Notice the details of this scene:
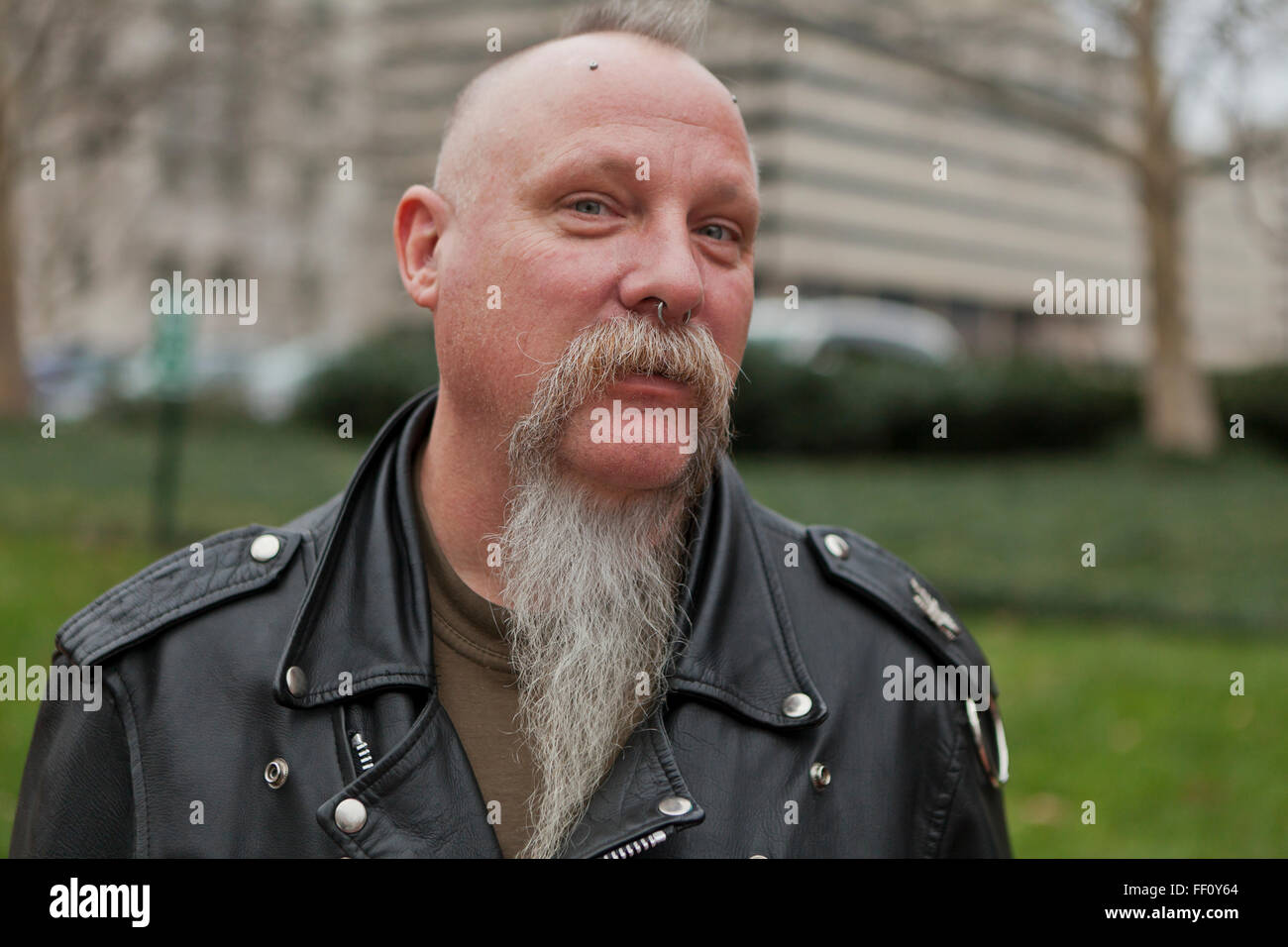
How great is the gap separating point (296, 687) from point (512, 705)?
372 millimetres

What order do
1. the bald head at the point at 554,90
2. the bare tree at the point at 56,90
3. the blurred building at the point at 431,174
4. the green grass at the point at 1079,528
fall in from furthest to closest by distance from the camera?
the blurred building at the point at 431,174
the bare tree at the point at 56,90
the green grass at the point at 1079,528
the bald head at the point at 554,90

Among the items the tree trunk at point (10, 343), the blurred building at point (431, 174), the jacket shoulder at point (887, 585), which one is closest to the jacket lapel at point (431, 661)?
the jacket shoulder at point (887, 585)

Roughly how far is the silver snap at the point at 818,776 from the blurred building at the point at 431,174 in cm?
111

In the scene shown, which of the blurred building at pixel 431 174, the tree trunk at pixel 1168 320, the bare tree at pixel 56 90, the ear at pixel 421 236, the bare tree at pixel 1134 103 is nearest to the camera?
the ear at pixel 421 236

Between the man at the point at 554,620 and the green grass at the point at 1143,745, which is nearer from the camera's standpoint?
the man at the point at 554,620

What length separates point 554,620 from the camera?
227 centimetres

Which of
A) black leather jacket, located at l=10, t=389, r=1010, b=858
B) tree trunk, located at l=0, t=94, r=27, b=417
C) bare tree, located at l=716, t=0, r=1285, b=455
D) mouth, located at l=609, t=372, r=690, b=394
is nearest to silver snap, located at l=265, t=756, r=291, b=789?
black leather jacket, located at l=10, t=389, r=1010, b=858

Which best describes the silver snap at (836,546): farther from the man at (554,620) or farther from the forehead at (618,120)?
the forehead at (618,120)

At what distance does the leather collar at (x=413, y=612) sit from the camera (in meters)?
2.10

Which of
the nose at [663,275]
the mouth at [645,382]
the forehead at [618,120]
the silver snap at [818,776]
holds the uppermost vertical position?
the forehead at [618,120]

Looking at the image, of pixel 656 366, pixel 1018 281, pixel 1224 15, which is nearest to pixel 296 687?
pixel 656 366
